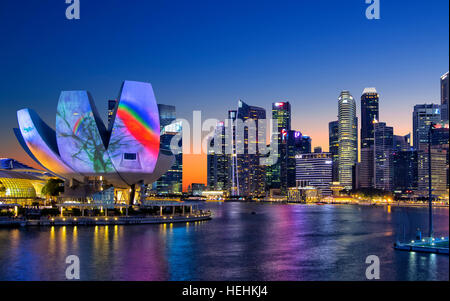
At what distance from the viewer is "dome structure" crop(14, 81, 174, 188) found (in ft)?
161

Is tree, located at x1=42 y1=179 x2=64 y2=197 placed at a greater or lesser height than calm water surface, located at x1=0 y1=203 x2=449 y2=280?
greater

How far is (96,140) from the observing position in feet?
166

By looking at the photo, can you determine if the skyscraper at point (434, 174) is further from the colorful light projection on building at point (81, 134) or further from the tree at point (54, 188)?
the colorful light projection on building at point (81, 134)

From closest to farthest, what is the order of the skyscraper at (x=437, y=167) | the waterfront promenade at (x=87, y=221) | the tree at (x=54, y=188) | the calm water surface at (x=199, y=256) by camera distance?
the calm water surface at (x=199, y=256) < the waterfront promenade at (x=87, y=221) < the tree at (x=54, y=188) < the skyscraper at (x=437, y=167)

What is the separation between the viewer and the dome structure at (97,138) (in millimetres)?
49094

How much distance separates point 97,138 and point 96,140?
10.2 inches

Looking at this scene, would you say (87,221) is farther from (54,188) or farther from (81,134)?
(54,188)

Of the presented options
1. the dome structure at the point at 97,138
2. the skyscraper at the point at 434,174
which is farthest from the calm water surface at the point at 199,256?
the skyscraper at the point at 434,174

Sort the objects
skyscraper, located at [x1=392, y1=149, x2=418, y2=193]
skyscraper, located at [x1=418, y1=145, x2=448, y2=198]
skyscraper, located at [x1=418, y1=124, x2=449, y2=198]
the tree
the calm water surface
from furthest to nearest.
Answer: skyscraper, located at [x1=392, y1=149, x2=418, y2=193] < skyscraper, located at [x1=418, y1=145, x2=448, y2=198] < skyscraper, located at [x1=418, y1=124, x2=449, y2=198] < the tree < the calm water surface

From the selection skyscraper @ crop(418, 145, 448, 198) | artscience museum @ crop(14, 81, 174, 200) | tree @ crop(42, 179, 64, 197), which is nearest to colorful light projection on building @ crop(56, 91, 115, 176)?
artscience museum @ crop(14, 81, 174, 200)

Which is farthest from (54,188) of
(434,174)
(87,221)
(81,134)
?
(434,174)

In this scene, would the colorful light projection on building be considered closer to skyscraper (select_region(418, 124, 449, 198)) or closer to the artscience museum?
the artscience museum
